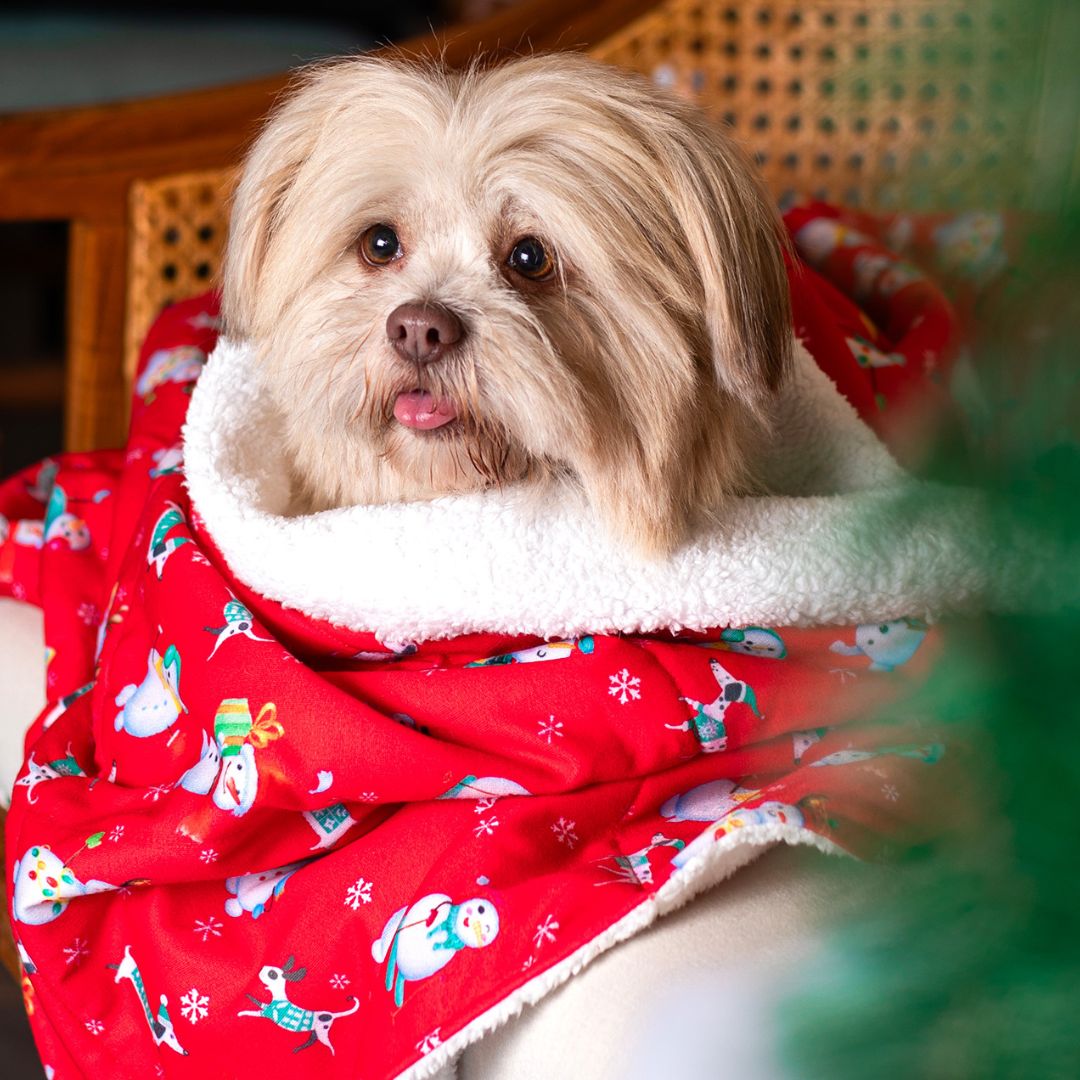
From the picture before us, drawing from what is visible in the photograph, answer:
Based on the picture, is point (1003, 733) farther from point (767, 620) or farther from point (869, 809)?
point (767, 620)

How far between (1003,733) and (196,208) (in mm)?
1696

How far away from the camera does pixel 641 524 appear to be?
101 centimetres

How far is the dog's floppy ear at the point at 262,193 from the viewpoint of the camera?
3.68ft

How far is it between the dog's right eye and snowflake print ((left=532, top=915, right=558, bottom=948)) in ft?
1.74

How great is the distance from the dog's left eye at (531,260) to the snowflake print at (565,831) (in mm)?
413

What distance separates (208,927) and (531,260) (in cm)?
57

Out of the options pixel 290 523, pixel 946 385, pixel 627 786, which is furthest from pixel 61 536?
pixel 946 385

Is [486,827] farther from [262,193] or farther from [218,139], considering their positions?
[218,139]

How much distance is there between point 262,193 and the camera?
1.14 metres

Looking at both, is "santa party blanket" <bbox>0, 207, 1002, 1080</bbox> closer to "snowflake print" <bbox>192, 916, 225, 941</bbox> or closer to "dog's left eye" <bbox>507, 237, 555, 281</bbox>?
"snowflake print" <bbox>192, 916, 225, 941</bbox>

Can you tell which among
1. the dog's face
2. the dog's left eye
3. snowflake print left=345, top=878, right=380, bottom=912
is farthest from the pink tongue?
snowflake print left=345, top=878, right=380, bottom=912

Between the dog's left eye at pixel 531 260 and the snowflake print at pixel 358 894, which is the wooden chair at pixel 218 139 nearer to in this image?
the dog's left eye at pixel 531 260

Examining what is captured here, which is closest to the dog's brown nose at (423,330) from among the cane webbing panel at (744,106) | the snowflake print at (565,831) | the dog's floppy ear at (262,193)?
the dog's floppy ear at (262,193)

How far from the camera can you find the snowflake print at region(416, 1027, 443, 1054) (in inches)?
33.4
